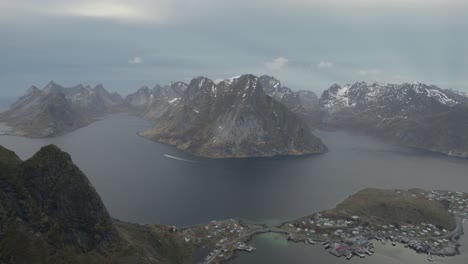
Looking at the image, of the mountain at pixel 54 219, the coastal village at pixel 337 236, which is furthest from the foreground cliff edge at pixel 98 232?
the coastal village at pixel 337 236

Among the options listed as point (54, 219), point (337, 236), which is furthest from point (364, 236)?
point (54, 219)

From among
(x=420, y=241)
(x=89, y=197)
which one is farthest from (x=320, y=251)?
(x=89, y=197)

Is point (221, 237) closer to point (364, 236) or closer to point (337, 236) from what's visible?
point (337, 236)

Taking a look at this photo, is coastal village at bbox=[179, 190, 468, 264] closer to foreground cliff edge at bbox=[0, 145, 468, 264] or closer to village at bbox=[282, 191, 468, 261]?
village at bbox=[282, 191, 468, 261]

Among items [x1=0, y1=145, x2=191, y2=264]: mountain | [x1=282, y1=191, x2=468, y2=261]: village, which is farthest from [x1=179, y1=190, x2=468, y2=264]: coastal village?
[x1=0, y1=145, x2=191, y2=264]: mountain

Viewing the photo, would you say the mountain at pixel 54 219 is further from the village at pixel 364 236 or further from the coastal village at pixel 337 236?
the village at pixel 364 236

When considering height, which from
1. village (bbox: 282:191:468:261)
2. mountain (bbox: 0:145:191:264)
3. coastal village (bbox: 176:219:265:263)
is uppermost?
mountain (bbox: 0:145:191:264)
